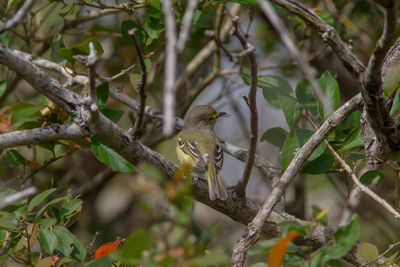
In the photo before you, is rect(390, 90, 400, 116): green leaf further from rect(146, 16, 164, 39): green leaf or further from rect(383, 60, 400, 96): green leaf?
rect(146, 16, 164, 39): green leaf

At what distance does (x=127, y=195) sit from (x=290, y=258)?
5550 millimetres

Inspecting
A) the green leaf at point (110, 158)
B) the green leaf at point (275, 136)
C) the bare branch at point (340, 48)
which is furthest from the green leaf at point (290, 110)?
the green leaf at point (110, 158)

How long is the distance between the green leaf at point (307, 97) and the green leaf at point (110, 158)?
1587mm

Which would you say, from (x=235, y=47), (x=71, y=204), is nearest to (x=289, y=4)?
(x=71, y=204)

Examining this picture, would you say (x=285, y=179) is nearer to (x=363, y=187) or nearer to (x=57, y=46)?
(x=363, y=187)

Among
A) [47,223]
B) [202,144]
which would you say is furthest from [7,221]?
[202,144]

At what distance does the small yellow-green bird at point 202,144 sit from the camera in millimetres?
4537

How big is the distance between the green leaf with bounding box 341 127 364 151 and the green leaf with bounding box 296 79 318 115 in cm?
55

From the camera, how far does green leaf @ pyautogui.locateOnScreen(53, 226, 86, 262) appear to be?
2.67 metres

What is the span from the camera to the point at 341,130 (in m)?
3.51

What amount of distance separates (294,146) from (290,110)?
295 mm

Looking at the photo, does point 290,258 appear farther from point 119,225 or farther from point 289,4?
point 119,225

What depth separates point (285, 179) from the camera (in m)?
2.91

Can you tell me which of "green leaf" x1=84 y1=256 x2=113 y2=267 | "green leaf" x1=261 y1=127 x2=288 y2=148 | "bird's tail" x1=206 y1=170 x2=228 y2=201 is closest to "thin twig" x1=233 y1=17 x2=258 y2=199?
"bird's tail" x1=206 y1=170 x2=228 y2=201
